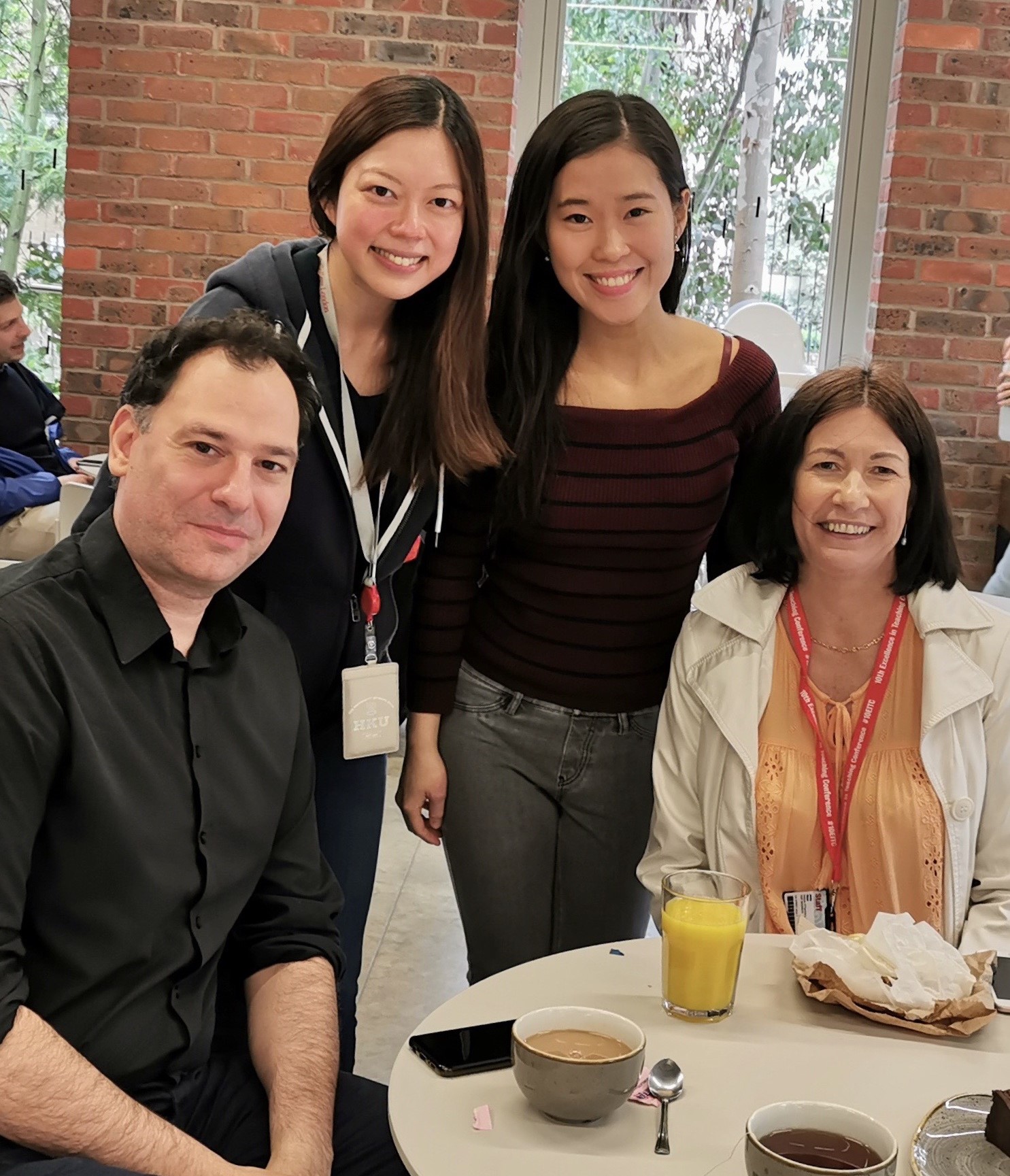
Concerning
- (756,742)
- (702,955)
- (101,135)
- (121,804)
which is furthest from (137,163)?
(702,955)

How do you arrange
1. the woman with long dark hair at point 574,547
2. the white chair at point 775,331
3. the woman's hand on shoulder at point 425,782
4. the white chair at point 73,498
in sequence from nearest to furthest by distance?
the woman with long dark hair at point 574,547, the woman's hand on shoulder at point 425,782, the white chair at point 73,498, the white chair at point 775,331

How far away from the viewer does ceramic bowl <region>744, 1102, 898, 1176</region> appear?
0.96m

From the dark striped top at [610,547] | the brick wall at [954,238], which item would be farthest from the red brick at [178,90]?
the dark striped top at [610,547]

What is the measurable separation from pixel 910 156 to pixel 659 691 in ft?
9.64

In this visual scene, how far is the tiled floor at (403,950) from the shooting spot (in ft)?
9.18

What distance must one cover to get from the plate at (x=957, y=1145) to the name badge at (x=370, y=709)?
0.98 meters

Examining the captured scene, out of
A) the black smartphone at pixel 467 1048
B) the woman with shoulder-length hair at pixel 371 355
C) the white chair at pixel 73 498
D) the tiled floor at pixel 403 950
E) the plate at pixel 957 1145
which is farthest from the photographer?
the white chair at pixel 73 498

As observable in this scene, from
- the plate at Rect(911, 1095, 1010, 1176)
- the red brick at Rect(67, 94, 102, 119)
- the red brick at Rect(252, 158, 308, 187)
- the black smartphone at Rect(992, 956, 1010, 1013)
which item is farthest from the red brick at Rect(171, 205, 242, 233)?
the plate at Rect(911, 1095, 1010, 1176)

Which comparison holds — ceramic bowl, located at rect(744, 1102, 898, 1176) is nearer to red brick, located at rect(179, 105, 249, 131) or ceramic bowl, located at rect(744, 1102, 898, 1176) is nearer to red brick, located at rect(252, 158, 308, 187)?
red brick, located at rect(252, 158, 308, 187)

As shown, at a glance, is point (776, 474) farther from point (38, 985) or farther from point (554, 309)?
point (38, 985)

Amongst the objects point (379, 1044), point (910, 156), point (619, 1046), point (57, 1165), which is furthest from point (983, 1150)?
point (910, 156)

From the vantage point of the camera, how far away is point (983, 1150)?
42.8 inches

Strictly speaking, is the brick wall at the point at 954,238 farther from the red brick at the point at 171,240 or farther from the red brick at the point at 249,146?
the red brick at the point at 171,240

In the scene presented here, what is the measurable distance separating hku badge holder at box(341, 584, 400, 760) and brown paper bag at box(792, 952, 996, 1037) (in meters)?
0.77
